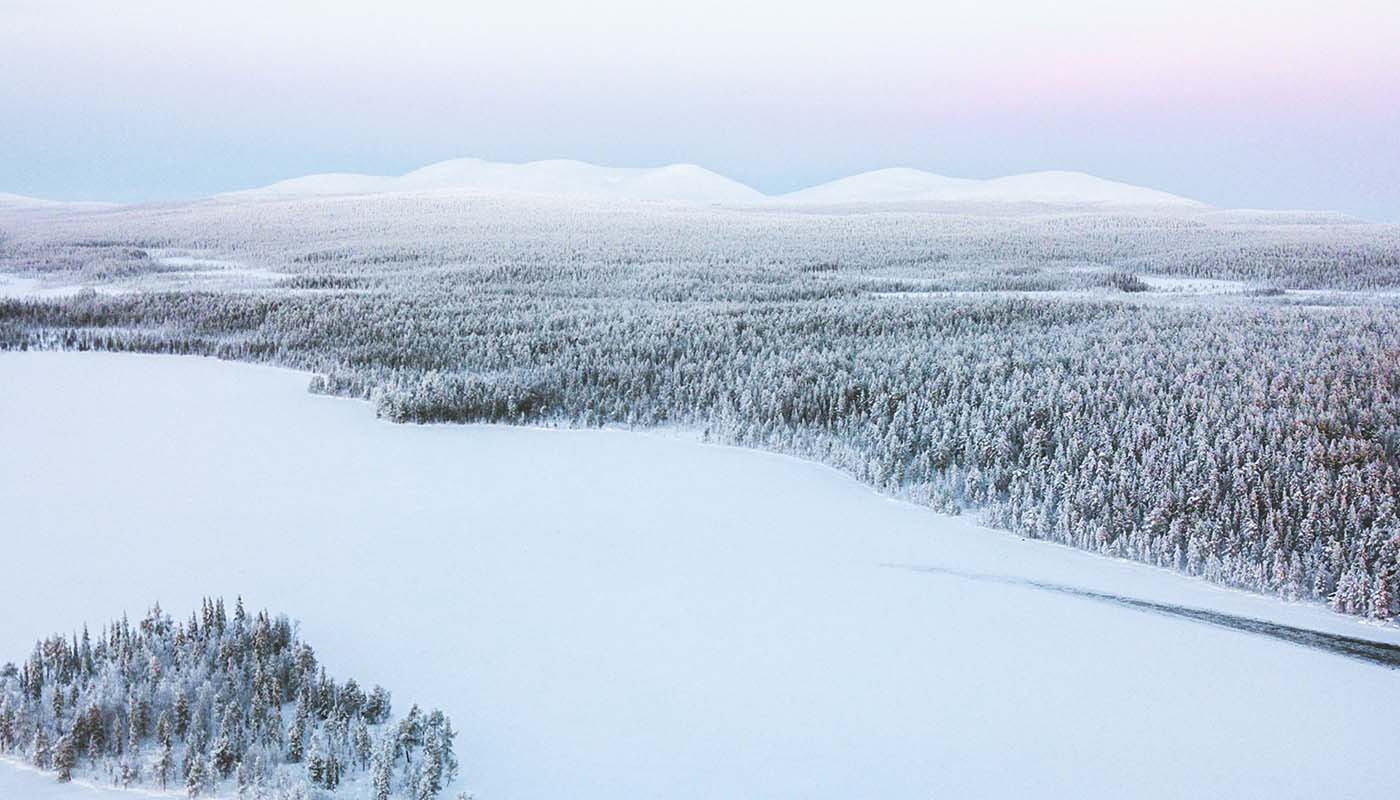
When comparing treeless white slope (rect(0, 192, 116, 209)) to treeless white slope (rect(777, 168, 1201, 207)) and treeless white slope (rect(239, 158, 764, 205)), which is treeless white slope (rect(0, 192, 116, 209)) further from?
treeless white slope (rect(777, 168, 1201, 207))

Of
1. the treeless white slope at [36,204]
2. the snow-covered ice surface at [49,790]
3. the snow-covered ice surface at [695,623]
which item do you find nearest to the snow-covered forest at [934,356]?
the snow-covered ice surface at [695,623]

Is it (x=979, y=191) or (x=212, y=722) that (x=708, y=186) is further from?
(x=212, y=722)

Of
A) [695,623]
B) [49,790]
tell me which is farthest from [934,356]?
[49,790]

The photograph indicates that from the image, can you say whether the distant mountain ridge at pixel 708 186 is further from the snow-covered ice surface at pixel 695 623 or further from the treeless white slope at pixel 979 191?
the snow-covered ice surface at pixel 695 623

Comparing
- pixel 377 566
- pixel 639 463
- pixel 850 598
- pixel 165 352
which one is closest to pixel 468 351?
pixel 165 352

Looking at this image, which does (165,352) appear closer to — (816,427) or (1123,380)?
(816,427)

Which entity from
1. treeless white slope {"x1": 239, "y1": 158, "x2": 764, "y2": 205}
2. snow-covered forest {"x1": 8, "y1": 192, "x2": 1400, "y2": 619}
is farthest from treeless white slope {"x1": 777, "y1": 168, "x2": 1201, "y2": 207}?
snow-covered forest {"x1": 8, "y1": 192, "x2": 1400, "y2": 619}
